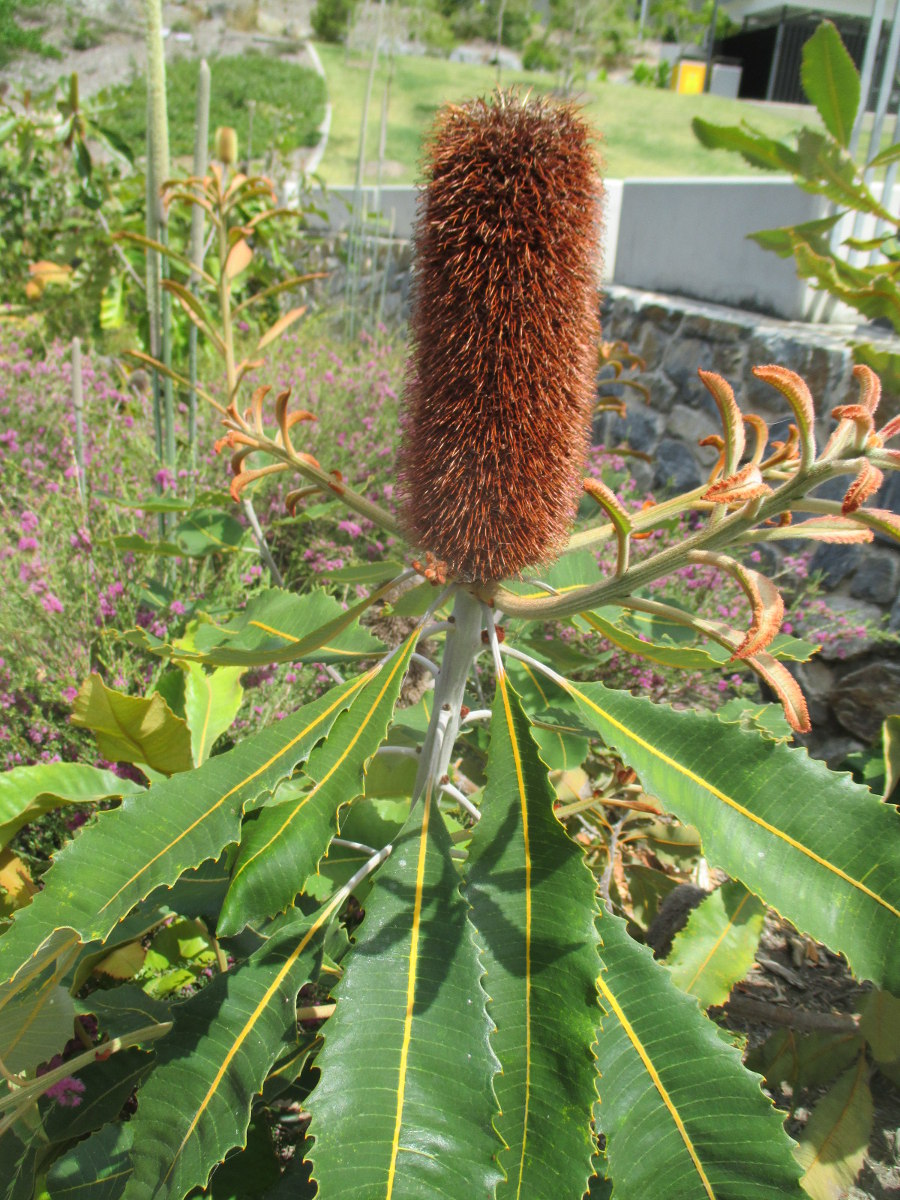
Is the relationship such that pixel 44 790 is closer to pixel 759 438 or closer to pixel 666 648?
pixel 666 648

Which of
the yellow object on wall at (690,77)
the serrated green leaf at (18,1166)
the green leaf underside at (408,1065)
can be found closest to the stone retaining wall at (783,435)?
the green leaf underside at (408,1065)

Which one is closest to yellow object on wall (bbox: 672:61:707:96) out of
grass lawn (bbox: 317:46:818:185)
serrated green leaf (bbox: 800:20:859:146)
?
grass lawn (bbox: 317:46:818:185)

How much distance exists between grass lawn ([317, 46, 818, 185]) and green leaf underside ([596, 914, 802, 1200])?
13058mm

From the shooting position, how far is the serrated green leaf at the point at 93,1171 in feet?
3.48

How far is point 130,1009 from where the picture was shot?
1265mm

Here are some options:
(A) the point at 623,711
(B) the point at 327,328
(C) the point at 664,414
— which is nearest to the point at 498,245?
(A) the point at 623,711

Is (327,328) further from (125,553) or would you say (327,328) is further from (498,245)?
(498,245)

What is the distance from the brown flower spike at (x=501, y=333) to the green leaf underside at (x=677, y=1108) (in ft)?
1.89

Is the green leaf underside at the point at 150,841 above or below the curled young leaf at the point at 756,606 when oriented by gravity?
below

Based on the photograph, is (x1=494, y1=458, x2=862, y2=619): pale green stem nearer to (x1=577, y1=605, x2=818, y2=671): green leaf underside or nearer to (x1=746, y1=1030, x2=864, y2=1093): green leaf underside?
(x1=577, y1=605, x2=818, y2=671): green leaf underside

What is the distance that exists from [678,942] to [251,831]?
0.82m

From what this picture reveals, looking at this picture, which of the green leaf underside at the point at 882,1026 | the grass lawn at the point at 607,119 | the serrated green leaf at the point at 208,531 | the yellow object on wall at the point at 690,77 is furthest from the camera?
the yellow object on wall at the point at 690,77

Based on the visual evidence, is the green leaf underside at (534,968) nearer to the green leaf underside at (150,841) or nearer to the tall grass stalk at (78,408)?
the green leaf underside at (150,841)

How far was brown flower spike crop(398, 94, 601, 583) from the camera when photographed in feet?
3.25
